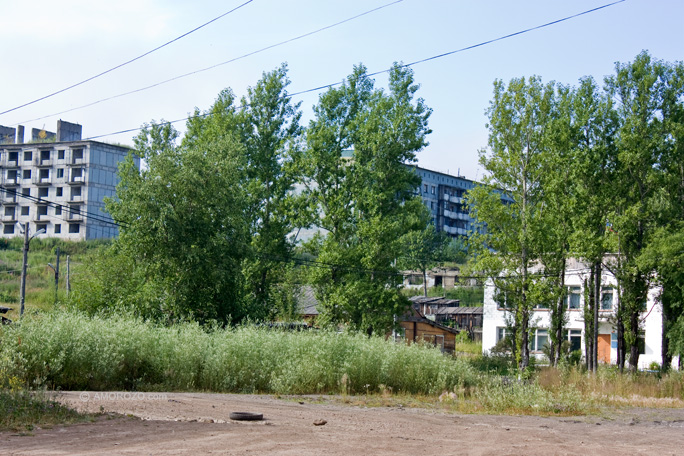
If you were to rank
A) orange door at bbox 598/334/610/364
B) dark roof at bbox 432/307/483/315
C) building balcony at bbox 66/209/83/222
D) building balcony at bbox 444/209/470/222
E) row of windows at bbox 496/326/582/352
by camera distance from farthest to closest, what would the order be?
building balcony at bbox 444/209/470/222
building balcony at bbox 66/209/83/222
dark roof at bbox 432/307/483/315
row of windows at bbox 496/326/582/352
orange door at bbox 598/334/610/364

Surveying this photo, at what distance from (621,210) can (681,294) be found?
5.17m

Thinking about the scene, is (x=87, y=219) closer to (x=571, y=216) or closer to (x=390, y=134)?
(x=390, y=134)

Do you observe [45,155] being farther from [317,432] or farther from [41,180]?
[317,432]

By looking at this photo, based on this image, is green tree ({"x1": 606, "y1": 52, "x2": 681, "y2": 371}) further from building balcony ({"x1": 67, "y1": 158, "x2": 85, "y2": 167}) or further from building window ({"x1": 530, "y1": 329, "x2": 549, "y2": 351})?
building balcony ({"x1": 67, "y1": 158, "x2": 85, "y2": 167})

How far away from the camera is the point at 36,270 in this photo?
2768 inches

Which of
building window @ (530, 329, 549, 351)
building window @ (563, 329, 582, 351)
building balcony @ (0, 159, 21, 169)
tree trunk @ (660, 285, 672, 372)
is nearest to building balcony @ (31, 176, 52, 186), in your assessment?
building balcony @ (0, 159, 21, 169)

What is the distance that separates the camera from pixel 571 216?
38812mm

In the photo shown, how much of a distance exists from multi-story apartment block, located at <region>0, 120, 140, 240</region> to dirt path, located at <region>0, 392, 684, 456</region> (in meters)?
73.8

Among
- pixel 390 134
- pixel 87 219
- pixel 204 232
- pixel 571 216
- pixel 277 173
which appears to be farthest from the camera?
pixel 87 219

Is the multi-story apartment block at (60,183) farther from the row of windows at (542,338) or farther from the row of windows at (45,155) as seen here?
the row of windows at (542,338)

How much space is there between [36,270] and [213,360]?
178 feet

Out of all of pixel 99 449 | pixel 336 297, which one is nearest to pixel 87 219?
pixel 336 297

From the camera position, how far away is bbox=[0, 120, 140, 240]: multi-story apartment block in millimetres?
87312

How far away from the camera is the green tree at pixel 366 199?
40812 mm
